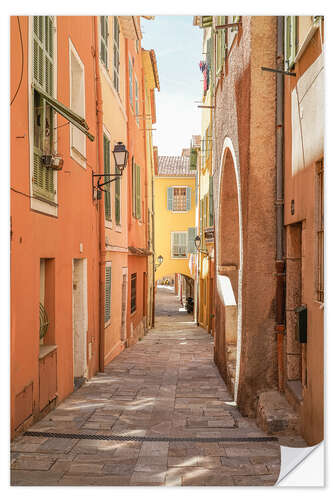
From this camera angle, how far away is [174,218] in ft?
96.8

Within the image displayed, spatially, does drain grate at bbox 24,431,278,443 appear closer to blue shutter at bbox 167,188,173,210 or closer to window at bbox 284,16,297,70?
window at bbox 284,16,297,70

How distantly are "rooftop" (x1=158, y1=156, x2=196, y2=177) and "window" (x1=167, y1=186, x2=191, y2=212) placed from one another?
0.74 metres

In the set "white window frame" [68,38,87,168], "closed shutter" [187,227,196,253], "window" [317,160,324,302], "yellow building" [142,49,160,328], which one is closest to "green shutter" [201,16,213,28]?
"white window frame" [68,38,87,168]

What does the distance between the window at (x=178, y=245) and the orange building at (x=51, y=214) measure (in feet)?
63.3

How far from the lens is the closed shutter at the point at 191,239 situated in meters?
26.9

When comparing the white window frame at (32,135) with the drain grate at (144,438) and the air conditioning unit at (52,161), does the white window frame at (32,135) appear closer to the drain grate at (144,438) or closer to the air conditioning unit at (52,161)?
the air conditioning unit at (52,161)

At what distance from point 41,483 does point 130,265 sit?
459 inches

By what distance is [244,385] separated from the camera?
23.3 feet

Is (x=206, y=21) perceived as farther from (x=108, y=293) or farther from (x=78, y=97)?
(x=108, y=293)

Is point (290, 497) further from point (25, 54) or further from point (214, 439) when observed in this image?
point (25, 54)

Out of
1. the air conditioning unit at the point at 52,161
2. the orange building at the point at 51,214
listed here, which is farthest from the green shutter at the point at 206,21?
the air conditioning unit at the point at 52,161

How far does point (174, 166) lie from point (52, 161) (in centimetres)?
2430

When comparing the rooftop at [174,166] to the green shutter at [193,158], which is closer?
the green shutter at [193,158]

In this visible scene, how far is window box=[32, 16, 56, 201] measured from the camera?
20.5 feet
